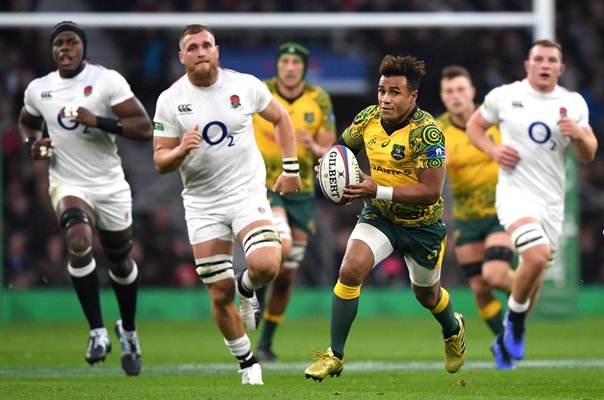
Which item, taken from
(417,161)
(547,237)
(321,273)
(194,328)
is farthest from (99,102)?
(321,273)

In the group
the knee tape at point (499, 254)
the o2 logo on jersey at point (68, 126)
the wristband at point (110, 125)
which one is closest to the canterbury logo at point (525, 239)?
the knee tape at point (499, 254)

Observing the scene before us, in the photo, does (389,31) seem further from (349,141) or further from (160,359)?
(349,141)

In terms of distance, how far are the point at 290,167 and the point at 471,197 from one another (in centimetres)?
350

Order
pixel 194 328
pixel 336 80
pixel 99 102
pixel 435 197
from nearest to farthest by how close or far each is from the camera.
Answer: pixel 435 197 < pixel 99 102 < pixel 194 328 < pixel 336 80

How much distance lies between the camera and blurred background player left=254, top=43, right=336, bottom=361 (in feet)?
41.8

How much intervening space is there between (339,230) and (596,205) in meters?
4.61

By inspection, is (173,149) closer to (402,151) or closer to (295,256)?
(402,151)

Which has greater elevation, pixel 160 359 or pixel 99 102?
pixel 99 102

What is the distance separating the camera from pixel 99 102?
1118cm

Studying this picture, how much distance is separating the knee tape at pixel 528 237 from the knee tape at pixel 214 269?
9.52 feet

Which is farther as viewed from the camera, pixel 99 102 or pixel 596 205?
pixel 596 205

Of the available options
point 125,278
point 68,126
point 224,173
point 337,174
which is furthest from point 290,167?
point 125,278

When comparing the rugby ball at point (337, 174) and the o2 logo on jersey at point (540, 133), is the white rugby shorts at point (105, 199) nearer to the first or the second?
the rugby ball at point (337, 174)

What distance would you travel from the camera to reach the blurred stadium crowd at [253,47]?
20156 mm
